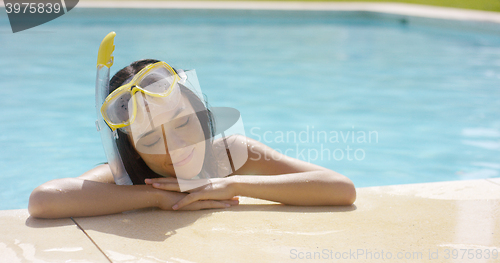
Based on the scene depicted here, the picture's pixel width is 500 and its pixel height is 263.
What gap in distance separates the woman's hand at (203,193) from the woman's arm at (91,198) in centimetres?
1

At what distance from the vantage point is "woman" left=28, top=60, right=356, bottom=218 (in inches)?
82.4

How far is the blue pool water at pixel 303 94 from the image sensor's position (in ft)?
14.8

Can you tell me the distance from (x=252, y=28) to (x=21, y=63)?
649 cm

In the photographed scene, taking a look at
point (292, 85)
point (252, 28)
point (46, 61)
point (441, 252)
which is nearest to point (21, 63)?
point (46, 61)

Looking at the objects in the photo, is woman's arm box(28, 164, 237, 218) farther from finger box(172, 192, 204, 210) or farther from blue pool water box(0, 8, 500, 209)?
blue pool water box(0, 8, 500, 209)

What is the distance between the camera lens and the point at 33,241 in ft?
6.19

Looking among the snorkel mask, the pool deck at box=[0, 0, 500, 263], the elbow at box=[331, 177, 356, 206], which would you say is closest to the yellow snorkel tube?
the snorkel mask

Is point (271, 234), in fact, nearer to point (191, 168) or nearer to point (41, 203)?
point (191, 168)

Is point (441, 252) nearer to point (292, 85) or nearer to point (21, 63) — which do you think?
point (292, 85)

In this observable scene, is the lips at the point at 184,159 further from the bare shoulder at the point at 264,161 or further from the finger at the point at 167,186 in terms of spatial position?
the bare shoulder at the point at 264,161

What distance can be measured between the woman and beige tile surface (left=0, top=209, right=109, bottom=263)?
3.0 inches

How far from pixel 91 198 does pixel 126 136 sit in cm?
33

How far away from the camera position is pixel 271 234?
200cm

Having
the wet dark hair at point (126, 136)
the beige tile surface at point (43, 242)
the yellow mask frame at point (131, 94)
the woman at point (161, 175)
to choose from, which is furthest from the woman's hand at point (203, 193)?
the beige tile surface at point (43, 242)
